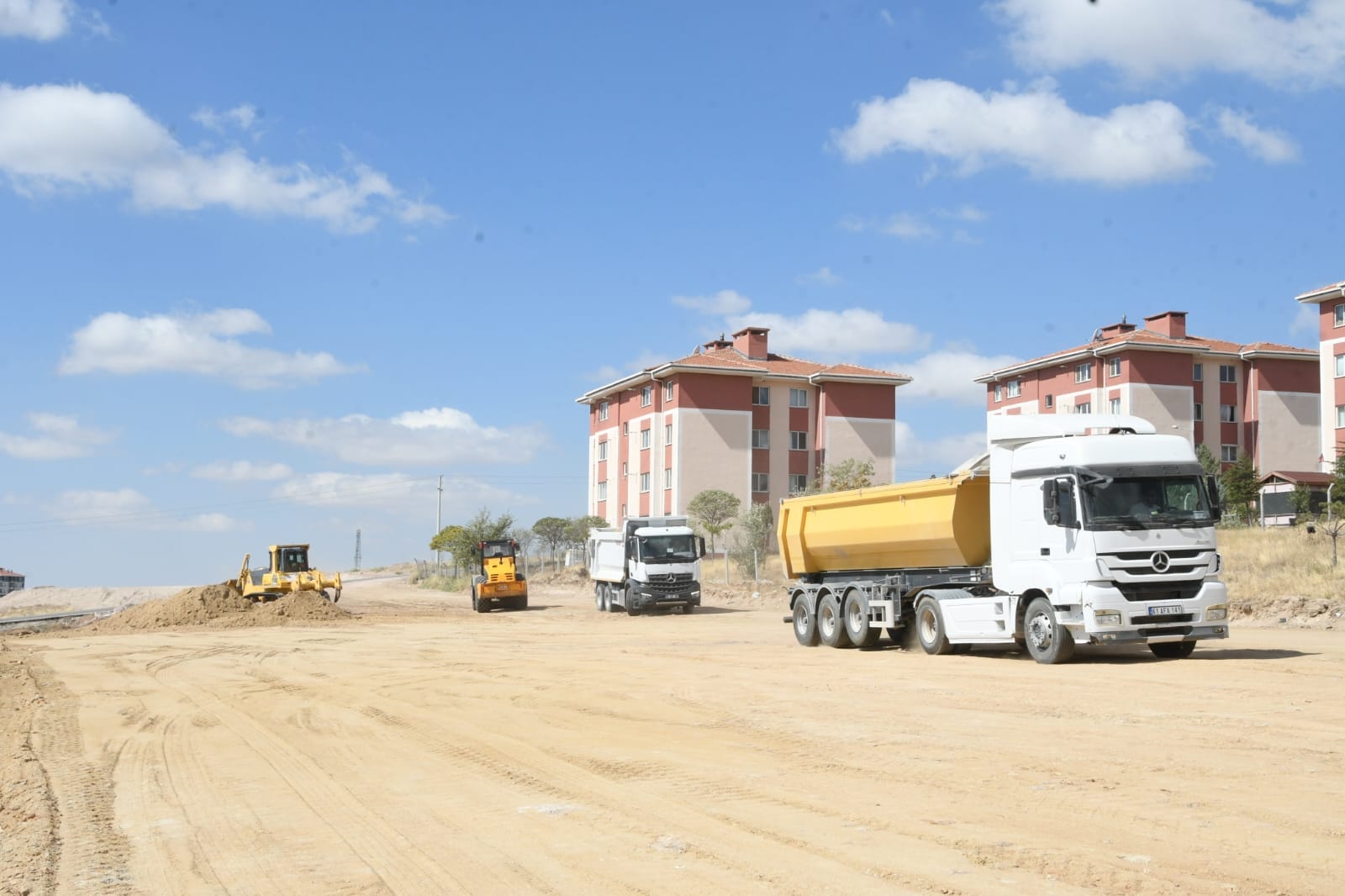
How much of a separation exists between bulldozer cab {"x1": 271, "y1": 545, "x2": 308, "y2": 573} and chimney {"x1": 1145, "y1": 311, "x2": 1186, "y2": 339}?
175 feet

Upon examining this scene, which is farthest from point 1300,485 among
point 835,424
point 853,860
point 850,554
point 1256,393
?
point 853,860

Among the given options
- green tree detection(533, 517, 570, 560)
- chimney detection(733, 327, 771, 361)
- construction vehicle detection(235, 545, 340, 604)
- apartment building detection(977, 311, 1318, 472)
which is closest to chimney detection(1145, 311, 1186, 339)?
apartment building detection(977, 311, 1318, 472)

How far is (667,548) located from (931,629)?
19971mm

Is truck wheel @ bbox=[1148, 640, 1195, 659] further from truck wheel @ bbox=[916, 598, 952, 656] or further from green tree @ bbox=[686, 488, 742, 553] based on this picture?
green tree @ bbox=[686, 488, 742, 553]

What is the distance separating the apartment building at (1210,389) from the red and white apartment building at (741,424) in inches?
475

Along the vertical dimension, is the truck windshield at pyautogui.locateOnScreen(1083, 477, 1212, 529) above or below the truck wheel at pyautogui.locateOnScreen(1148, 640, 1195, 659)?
above

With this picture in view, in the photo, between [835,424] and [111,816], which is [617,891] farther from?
[835,424]

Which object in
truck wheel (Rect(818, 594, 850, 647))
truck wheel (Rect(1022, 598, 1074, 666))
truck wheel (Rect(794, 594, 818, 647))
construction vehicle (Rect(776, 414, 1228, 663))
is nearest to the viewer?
construction vehicle (Rect(776, 414, 1228, 663))

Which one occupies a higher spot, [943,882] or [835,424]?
[835,424]

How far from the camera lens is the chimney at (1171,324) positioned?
7456cm

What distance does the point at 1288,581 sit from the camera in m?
29.4

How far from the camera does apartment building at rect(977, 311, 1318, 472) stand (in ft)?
238

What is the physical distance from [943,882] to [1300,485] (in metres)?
58.3

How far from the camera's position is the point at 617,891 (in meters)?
6.70
